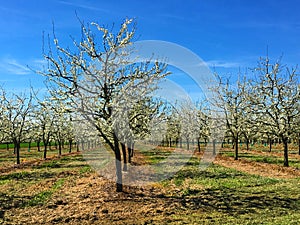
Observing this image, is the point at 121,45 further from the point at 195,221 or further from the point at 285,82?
the point at 285,82

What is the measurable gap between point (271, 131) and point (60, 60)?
64.9 feet

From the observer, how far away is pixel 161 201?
1264cm

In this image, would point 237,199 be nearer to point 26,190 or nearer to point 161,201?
point 161,201

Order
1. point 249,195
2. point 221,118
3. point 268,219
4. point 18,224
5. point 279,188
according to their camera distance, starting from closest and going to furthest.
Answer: point 268,219 < point 18,224 < point 249,195 < point 279,188 < point 221,118

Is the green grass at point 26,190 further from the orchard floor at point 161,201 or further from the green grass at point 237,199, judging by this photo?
the green grass at point 237,199

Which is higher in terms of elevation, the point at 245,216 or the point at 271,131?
the point at 271,131

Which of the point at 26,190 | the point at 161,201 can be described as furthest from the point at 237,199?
the point at 26,190

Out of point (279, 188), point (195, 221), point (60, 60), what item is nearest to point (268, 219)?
point (195, 221)

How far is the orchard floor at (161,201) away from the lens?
10.2 meters

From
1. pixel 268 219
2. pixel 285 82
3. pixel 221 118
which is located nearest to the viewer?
pixel 268 219

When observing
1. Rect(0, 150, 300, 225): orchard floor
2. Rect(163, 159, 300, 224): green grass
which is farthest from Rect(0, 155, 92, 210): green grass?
Rect(163, 159, 300, 224): green grass

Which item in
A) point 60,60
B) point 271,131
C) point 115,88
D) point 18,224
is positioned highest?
point 60,60

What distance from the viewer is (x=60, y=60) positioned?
1395cm

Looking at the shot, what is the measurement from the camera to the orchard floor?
10.2 meters
